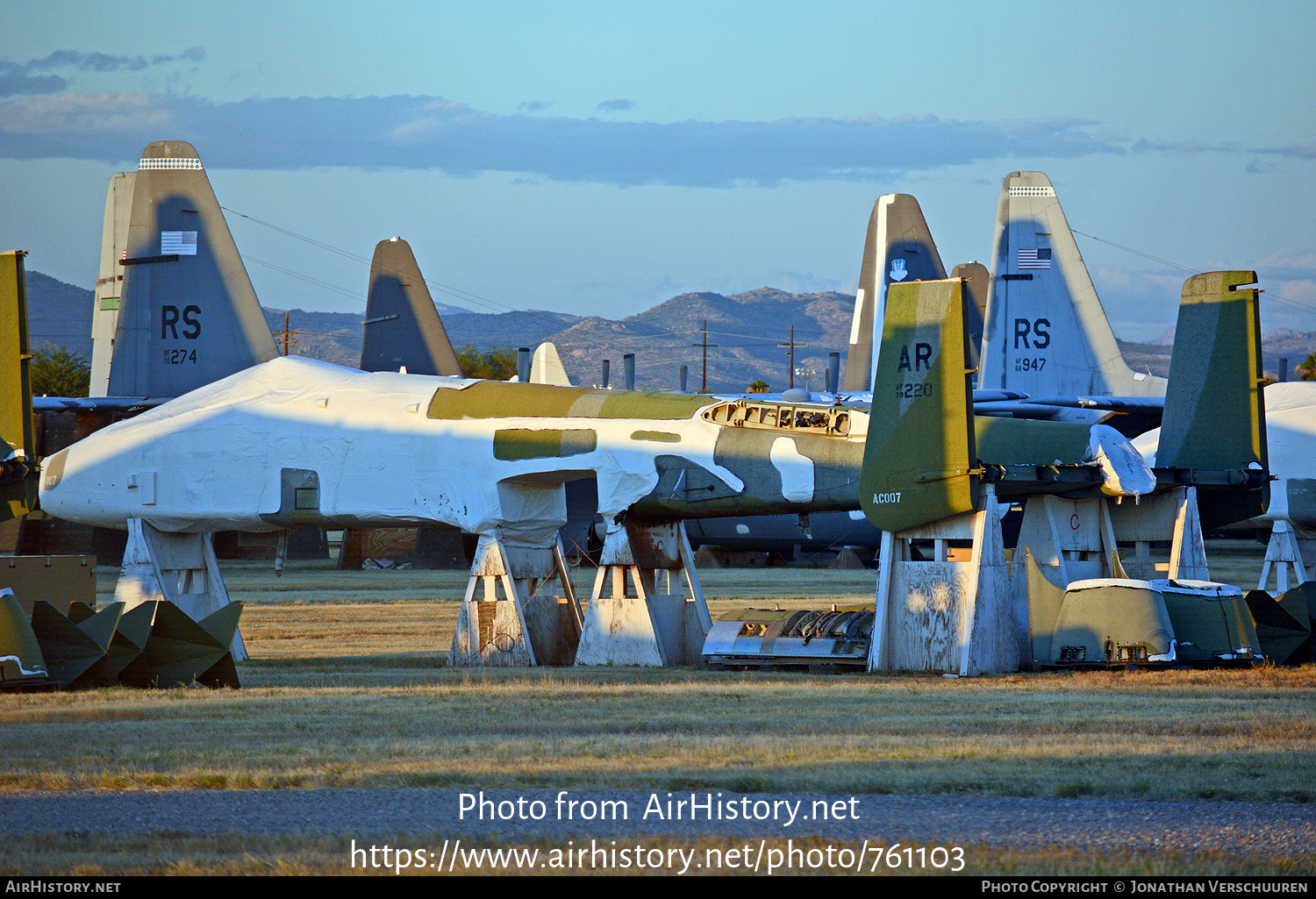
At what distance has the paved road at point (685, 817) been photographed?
7.32m

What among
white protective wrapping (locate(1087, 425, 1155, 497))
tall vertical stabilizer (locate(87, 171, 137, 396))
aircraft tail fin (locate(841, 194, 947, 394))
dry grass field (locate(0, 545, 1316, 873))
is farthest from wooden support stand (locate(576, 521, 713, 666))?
tall vertical stabilizer (locate(87, 171, 137, 396))

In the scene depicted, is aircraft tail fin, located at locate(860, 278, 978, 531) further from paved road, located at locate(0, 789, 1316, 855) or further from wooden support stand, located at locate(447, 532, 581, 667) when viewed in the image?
paved road, located at locate(0, 789, 1316, 855)

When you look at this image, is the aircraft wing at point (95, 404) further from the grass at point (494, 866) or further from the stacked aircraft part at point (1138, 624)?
the grass at point (494, 866)

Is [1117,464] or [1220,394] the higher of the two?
[1220,394]

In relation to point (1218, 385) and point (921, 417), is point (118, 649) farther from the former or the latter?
point (1218, 385)

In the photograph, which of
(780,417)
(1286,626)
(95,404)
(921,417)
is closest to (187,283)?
(95,404)

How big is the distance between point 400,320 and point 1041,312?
20.1m

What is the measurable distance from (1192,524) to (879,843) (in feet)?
40.6

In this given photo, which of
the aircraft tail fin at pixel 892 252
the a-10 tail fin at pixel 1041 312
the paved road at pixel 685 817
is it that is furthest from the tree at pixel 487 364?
the paved road at pixel 685 817

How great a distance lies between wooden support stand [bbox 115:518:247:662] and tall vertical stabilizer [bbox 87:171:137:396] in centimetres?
2113

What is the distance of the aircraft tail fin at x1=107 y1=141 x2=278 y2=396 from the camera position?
2433 centimetres

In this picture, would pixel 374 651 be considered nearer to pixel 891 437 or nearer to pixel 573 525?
pixel 891 437

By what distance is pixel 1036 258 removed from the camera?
118 ft

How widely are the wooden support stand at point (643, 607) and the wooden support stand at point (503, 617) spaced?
56cm
